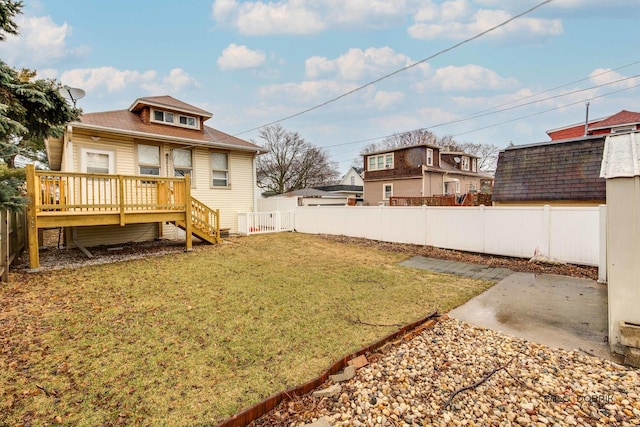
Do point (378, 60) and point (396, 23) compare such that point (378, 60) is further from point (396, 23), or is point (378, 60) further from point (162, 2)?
point (162, 2)

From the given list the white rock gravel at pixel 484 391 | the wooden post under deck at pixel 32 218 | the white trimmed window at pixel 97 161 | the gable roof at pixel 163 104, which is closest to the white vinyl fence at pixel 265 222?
the gable roof at pixel 163 104

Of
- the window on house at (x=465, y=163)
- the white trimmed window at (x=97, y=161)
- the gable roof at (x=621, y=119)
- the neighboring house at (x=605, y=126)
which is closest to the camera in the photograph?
the white trimmed window at (x=97, y=161)

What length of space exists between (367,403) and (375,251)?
7103 mm

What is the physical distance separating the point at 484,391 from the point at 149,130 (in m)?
11.8

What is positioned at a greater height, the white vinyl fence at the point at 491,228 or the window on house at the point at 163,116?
the window on house at the point at 163,116

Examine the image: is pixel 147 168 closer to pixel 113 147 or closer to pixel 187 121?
pixel 113 147

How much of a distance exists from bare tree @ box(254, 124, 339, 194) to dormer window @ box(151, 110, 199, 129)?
77.2ft

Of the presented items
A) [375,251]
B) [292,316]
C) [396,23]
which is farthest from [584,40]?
[292,316]

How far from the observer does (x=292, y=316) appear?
416cm

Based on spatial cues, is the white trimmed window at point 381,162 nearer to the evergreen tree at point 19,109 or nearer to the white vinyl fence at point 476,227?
the white vinyl fence at point 476,227

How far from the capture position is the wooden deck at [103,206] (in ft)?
20.7

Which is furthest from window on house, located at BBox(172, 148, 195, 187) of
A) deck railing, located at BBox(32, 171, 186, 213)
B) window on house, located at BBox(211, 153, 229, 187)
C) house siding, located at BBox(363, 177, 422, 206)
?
house siding, located at BBox(363, 177, 422, 206)

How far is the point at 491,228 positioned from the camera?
8406mm

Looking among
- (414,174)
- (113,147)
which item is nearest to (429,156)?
(414,174)
